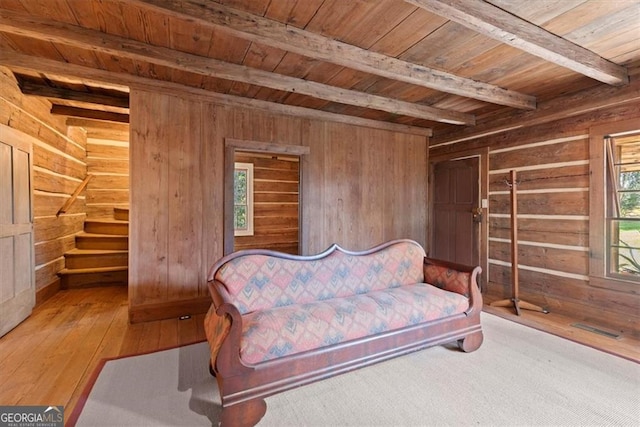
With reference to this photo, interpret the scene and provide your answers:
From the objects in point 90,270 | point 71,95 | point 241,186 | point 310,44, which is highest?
point 71,95

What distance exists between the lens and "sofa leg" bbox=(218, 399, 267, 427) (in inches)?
61.6

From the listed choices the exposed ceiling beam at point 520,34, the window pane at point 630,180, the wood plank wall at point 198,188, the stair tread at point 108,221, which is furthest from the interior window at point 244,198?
the window pane at point 630,180

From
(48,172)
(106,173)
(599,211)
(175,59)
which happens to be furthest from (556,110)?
(106,173)

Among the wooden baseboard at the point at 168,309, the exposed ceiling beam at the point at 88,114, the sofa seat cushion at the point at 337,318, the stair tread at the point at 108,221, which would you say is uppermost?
the exposed ceiling beam at the point at 88,114

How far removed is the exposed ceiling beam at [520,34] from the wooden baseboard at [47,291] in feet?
15.7

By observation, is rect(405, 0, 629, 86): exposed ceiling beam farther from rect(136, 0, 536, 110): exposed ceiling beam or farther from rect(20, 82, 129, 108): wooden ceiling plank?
rect(20, 82, 129, 108): wooden ceiling plank

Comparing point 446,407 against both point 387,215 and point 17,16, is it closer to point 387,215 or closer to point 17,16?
point 387,215

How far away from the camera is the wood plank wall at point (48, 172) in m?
3.04

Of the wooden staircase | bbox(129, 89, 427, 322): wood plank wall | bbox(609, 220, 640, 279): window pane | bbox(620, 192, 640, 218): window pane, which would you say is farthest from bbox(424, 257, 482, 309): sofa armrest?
the wooden staircase

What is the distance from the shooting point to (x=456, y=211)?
4578 millimetres

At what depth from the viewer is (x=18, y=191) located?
2.90 metres

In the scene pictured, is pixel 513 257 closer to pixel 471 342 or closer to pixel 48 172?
pixel 471 342

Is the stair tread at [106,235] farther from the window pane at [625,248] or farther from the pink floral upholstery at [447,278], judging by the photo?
the window pane at [625,248]

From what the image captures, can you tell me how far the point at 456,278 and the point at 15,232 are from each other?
418cm
